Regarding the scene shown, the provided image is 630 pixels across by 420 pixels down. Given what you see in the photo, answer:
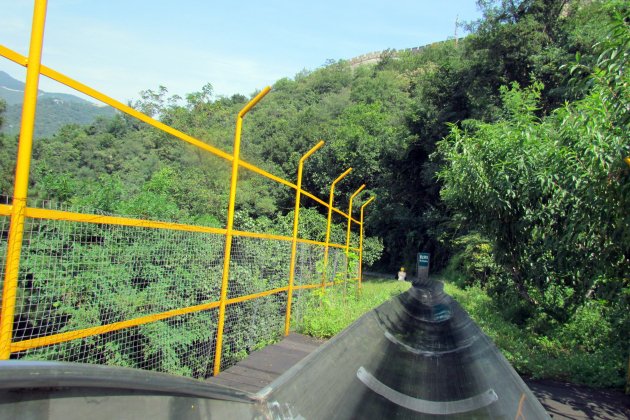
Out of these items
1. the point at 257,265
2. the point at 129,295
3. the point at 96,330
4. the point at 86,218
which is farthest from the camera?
the point at 257,265

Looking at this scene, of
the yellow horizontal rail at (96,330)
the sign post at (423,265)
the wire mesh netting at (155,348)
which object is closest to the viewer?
the yellow horizontal rail at (96,330)

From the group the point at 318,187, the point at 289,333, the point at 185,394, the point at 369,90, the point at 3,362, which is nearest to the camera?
the point at 3,362

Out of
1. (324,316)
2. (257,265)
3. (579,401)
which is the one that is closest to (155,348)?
(257,265)

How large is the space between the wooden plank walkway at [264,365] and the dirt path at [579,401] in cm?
236

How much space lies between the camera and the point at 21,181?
175 centimetres

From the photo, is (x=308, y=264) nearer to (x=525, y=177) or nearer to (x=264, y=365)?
(x=264, y=365)

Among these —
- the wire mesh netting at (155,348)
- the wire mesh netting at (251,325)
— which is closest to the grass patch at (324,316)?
the wire mesh netting at (251,325)

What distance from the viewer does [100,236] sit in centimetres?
229

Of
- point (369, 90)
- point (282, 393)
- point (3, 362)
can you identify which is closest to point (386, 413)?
point (282, 393)

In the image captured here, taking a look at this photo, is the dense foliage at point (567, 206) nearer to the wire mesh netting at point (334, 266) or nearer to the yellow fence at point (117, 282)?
the wire mesh netting at point (334, 266)

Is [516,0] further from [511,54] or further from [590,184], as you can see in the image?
Answer: [590,184]

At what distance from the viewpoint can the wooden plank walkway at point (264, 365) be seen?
3.41m

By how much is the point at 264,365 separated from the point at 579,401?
3077mm

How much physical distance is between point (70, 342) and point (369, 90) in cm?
4922
